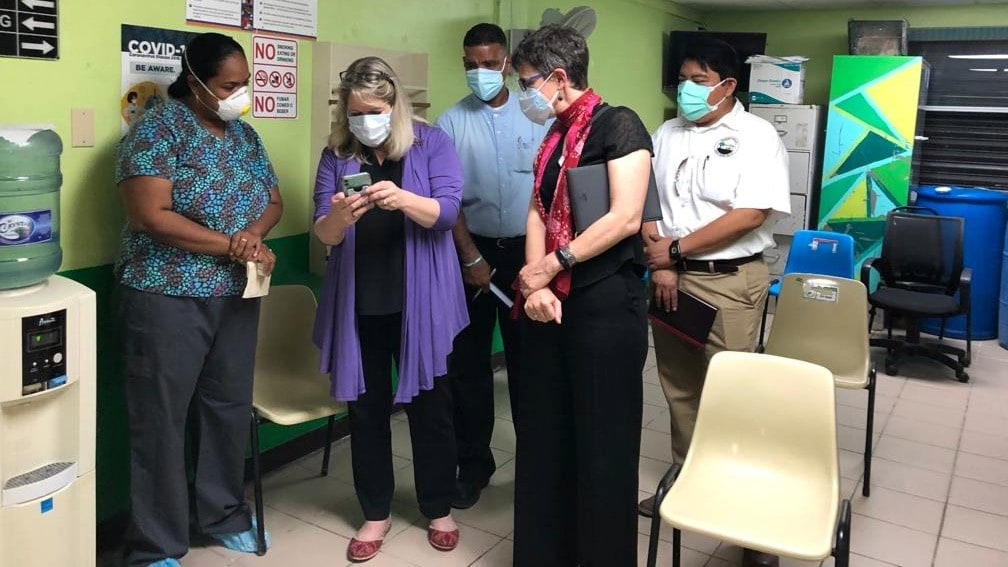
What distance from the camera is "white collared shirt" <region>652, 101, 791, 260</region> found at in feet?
9.02

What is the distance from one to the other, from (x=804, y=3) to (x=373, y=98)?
4.95 meters

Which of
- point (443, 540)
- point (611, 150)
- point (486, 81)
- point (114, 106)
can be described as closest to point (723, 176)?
point (611, 150)

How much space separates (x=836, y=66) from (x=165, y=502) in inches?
211

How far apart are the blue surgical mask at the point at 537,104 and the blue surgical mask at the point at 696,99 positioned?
75 centimetres

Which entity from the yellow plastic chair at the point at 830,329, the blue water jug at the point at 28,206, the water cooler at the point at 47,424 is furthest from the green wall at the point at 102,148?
the yellow plastic chair at the point at 830,329

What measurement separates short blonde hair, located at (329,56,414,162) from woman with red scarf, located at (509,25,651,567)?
0.40m

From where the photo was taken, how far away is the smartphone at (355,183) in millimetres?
2314

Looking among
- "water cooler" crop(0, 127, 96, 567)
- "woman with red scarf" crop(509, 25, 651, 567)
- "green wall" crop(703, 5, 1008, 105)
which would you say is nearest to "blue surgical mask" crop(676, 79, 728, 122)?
"woman with red scarf" crop(509, 25, 651, 567)

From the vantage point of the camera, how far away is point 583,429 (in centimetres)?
225

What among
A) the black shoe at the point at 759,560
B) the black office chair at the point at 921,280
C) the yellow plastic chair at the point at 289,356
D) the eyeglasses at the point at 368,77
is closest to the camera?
the eyeglasses at the point at 368,77

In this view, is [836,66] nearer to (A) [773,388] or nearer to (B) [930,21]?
(B) [930,21]

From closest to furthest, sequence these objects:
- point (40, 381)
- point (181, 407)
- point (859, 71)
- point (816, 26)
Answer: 1. point (40, 381)
2. point (181, 407)
3. point (859, 71)
4. point (816, 26)

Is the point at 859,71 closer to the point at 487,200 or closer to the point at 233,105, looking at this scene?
the point at 487,200

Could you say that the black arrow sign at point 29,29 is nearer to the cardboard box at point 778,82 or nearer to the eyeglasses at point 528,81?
the eyeglasses at point 528,81
